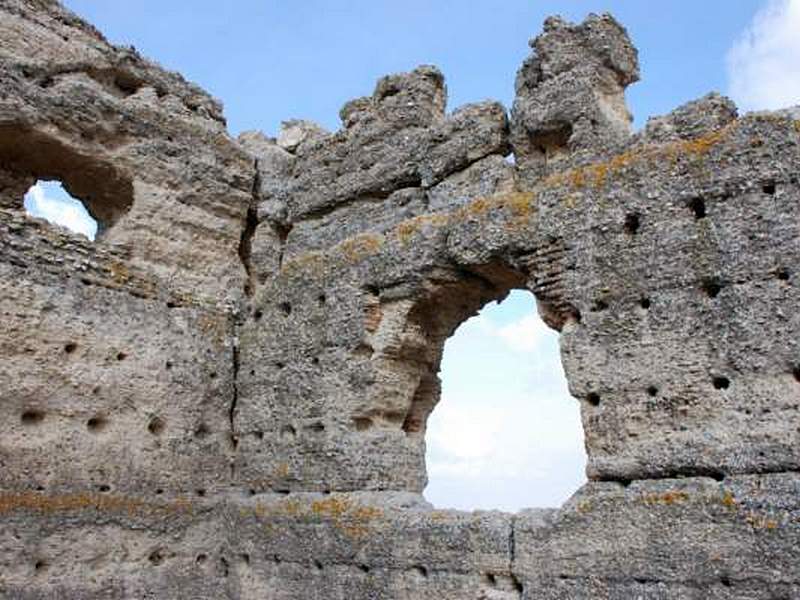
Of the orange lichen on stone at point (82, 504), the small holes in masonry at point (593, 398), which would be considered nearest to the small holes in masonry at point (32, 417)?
the orange lichen on stone at point (82, 504)

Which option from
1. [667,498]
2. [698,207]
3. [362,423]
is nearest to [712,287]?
[698,207]

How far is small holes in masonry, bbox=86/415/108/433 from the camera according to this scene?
698 cm

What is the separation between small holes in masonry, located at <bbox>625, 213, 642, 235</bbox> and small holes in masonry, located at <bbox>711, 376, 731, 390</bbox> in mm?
→ 1232

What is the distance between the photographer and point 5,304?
6617 millimetres

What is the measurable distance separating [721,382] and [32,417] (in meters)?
5.35

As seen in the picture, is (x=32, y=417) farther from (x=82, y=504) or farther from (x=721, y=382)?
(x=721, y=382)

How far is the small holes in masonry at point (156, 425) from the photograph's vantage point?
24.1ft

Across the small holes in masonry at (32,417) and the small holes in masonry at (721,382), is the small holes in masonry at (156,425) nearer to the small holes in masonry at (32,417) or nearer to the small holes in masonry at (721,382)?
the small holes in masonry at (32,417)

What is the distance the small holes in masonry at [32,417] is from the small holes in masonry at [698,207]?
5.37 metres

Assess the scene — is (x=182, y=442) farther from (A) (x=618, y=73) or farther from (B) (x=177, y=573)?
(A) (x=618, y=73)

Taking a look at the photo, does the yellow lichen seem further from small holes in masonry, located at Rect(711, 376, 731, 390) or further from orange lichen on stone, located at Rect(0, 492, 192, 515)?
small holes in masonry, located at Rect(711, 376, 731, 390)

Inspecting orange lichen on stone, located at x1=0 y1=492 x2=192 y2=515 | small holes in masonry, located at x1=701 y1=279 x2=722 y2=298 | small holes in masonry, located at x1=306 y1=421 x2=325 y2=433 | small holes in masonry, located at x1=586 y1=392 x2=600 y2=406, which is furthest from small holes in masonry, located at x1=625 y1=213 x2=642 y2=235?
orange lichen on stone, located at x1=0 y1=492 x2=192 y2=515

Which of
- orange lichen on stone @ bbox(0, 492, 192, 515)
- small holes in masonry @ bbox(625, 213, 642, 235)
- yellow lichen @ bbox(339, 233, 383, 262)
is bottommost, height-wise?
orange lichen on stone @ bbox(0, 492, 192, 515)

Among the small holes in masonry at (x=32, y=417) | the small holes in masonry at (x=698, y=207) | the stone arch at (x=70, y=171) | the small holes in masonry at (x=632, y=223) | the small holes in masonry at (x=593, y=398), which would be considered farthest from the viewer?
the stone arch at (x=70, y=171)
